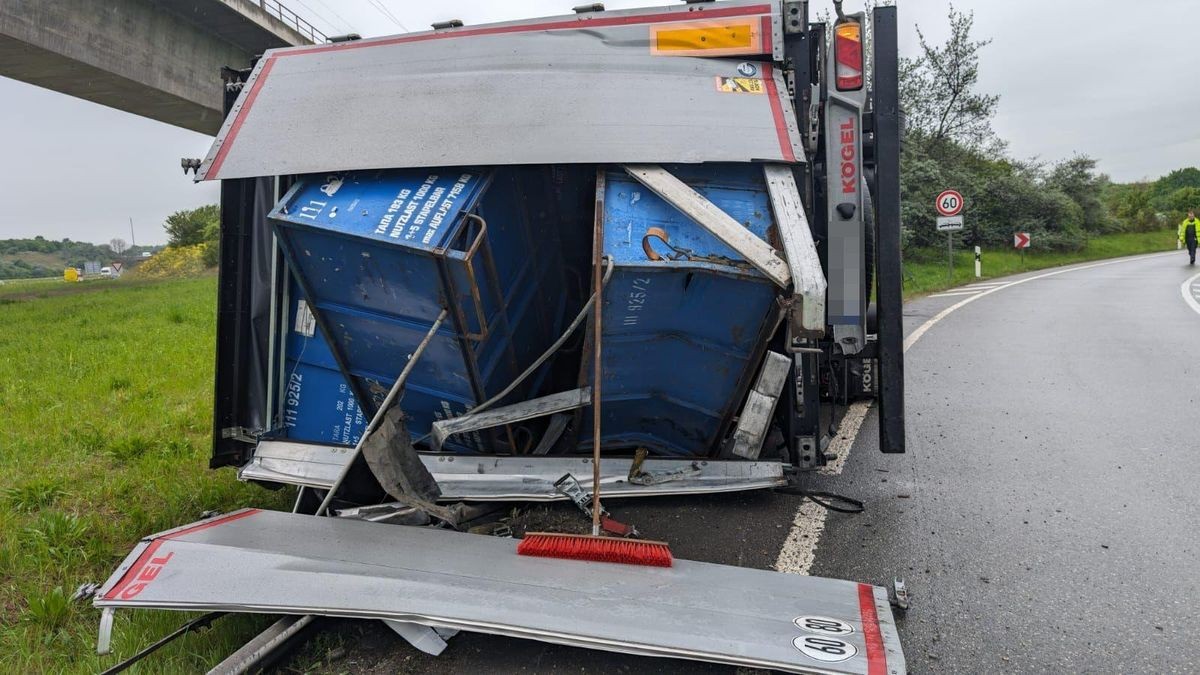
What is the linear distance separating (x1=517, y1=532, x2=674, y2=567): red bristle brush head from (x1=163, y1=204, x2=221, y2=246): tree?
122 feet

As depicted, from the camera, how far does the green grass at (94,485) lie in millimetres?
2766

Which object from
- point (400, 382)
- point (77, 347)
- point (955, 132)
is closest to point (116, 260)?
point (77, 347)

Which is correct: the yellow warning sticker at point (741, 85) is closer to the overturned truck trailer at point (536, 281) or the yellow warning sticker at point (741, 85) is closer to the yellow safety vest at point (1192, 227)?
the overturned truck trailer at point (536, 281)

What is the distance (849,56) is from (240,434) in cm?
375

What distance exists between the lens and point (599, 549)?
9.29 ft

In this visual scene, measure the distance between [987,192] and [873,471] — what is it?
2669cm

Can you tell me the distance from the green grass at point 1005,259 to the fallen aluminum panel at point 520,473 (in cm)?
1363

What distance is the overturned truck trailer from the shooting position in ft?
9.27

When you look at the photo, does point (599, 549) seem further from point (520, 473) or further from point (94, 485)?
point (94, 485)

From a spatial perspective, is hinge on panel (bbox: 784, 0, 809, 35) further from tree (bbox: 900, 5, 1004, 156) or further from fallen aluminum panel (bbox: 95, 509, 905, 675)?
tree (bbox: 900, 5, 1004, 156)

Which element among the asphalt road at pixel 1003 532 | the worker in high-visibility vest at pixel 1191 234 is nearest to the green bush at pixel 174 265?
the asphalt road at pixel 1003 532

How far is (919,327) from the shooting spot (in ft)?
34.1

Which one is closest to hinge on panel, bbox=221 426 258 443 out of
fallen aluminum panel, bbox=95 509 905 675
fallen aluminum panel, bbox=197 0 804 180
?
fallen aluminum panel, bbox=95 509 905 675

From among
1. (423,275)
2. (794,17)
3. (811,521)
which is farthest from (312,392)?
(794,17)
